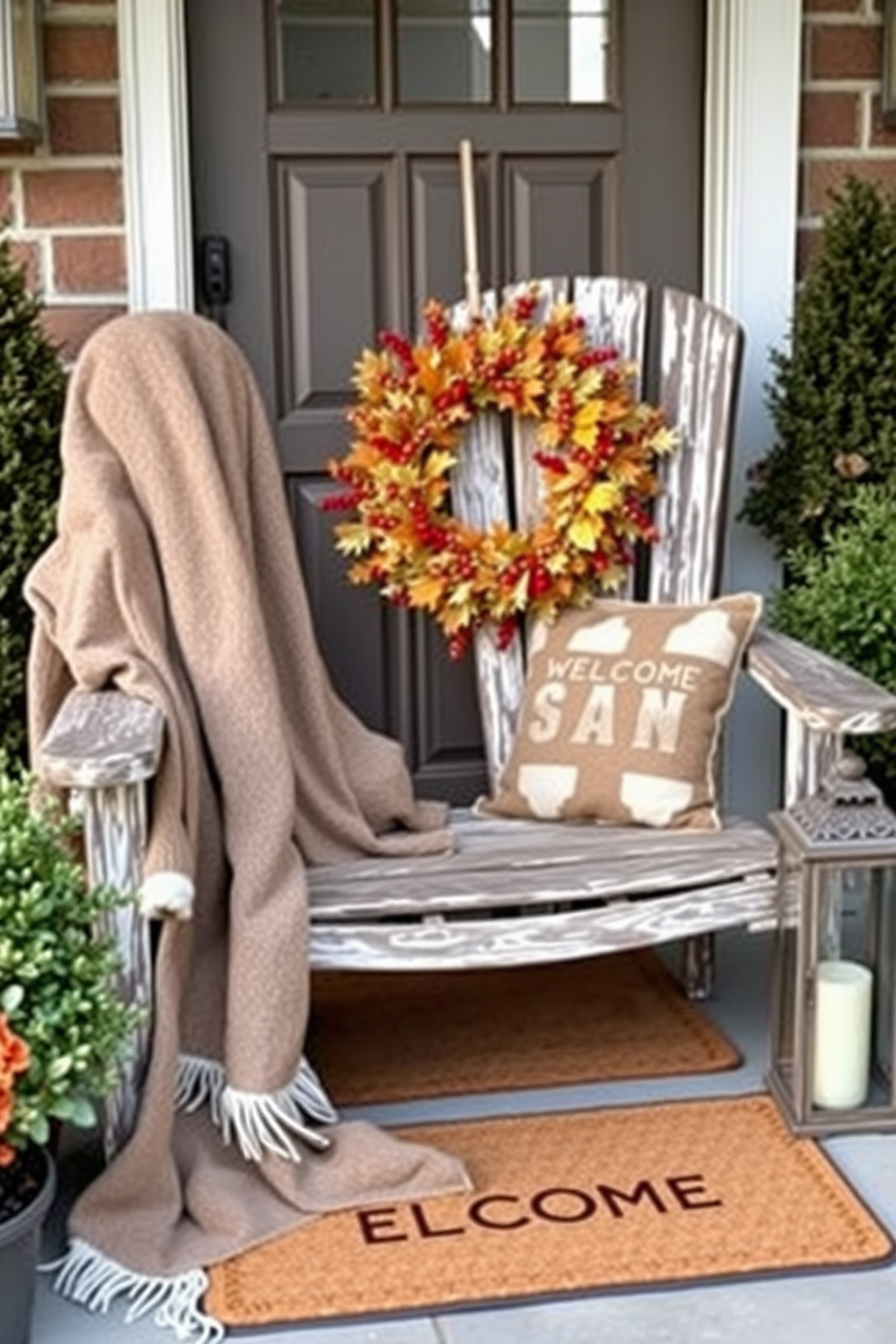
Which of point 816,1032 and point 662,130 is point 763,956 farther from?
point 662,130

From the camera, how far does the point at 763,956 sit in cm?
329

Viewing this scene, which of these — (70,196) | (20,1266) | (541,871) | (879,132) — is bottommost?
(20,1266)

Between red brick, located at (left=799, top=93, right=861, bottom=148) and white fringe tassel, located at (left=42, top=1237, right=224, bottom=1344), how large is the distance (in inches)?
89.7

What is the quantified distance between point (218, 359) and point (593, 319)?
2.23ft

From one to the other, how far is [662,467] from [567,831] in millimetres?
675

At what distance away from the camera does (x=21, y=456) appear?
284 centimetres

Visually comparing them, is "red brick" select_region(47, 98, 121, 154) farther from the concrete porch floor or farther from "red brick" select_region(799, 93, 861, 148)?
the concrete porch floor

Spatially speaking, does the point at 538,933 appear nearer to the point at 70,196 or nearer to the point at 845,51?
the point at 70,196

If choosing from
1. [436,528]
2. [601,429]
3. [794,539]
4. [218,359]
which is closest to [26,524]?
[218,359]

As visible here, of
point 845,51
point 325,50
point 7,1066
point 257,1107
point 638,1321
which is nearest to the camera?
point 7,1066

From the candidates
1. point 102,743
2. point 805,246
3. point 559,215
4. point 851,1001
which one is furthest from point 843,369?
point 102,743

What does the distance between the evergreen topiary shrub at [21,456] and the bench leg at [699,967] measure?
1.19 meters

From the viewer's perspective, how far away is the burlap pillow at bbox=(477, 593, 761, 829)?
9.33 ft

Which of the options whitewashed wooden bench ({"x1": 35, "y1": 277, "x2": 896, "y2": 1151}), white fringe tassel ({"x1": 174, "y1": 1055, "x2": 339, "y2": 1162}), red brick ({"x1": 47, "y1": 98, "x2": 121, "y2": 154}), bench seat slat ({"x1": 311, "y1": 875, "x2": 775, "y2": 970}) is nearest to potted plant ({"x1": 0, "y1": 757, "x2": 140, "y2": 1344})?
whitewashed wooden bench ({"x1": 35, "y1": 277, "x2": 896, "y2": 1151})
